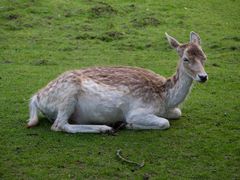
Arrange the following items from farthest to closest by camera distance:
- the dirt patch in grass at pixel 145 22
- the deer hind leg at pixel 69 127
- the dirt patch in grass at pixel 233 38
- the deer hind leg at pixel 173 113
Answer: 1. the dirt patch in grass at pixel 145 22
2. the dirt patch in grass at pixel 233 38
3. the deer hind leg at pixel 173 113
4. the deer hind leg at pixel 69 127

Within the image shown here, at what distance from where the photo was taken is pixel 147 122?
8.67 metres

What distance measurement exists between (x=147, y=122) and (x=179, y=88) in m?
0.77

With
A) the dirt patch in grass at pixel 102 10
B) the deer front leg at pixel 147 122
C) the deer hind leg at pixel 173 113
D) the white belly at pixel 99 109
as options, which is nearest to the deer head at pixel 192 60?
the deer hind leg at pixel 173 113

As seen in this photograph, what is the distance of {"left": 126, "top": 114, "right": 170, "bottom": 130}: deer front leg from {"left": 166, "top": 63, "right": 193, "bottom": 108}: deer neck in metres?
0.44

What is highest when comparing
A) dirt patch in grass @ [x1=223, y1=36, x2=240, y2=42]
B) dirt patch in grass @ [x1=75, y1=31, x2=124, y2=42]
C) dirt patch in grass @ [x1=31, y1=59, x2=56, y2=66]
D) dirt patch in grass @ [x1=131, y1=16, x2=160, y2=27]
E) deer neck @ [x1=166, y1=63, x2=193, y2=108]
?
deer neck @ [x1=166, y1=63, x2=193, y2=108]

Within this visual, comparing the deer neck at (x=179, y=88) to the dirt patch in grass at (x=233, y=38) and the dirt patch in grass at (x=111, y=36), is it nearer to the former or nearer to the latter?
the dirt patch in grass at (x=111, y=36)

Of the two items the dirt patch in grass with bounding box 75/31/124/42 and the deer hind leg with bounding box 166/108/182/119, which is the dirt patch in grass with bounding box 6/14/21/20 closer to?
the dirt patch in grass with bounding box 75/31/124/42

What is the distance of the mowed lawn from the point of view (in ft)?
24.0

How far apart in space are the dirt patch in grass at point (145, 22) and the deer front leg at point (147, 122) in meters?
8.36

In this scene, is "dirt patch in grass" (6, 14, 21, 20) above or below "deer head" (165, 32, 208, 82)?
below

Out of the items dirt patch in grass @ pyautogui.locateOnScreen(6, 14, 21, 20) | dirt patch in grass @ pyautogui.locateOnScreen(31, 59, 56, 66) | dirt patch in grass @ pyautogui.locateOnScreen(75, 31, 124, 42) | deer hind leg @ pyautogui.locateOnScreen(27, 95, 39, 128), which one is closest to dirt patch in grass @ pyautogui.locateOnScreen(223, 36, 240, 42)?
dirt patch in grass @ pyautogui.locateOnScreen(75, 31, 124, 42)

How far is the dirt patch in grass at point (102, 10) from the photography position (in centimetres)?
1764

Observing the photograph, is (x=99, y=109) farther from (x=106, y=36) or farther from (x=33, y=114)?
(x=106, y=36)

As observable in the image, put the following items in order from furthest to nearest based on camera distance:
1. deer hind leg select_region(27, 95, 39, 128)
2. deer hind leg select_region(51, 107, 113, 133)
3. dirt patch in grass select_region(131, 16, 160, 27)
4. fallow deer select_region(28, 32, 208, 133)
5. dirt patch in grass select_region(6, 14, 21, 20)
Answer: dirt patch in grass select_region(6, 14, 21, 20) → dirt patch in grass select_region(131, 16, 160, 27) → deer hind leg select_region(27, 95, 39, 128) → fallow deer select_region(28, 32, 208, 133) → deer hind leg select_region(51, 107, 113, 133)
